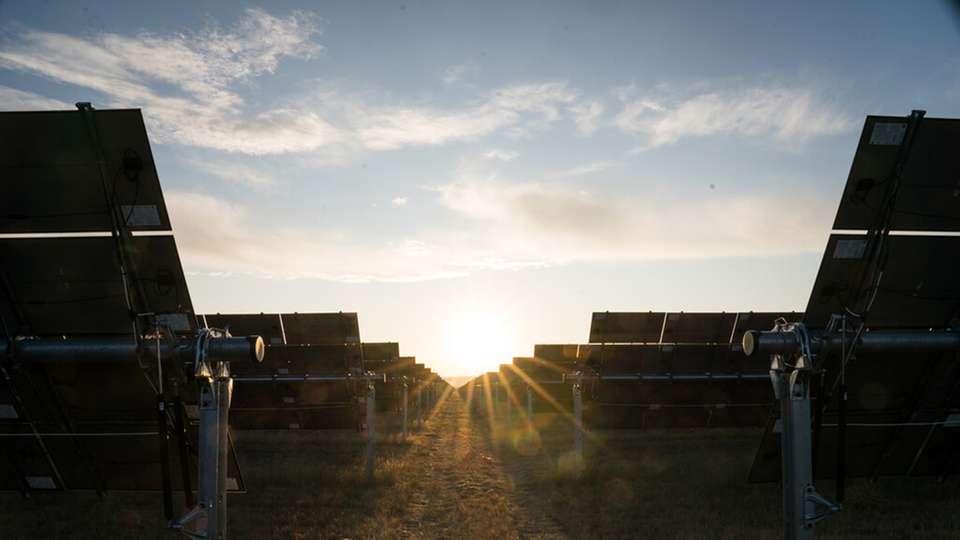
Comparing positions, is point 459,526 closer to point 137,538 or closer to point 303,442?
point 137,538

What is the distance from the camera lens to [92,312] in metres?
7.28

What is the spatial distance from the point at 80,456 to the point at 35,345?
1944 millimetres

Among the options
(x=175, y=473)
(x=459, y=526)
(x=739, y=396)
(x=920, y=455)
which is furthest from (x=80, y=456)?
→ (x=739, y=396)

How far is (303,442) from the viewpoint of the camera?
22.6 meters

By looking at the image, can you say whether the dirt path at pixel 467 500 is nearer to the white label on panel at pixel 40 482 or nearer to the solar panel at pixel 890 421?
the solar panel at pixel 890 421

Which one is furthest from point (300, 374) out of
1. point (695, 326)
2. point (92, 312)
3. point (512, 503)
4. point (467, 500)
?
point (695, 326)

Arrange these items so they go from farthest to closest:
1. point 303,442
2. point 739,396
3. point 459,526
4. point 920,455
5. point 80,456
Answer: point 303,442 < point 739,396 < point 459,526 < point 920,455 < point 80,456

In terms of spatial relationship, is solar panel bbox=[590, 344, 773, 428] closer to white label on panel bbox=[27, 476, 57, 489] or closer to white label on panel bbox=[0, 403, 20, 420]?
white label on panel bbox=[27, 476, 57, 489]

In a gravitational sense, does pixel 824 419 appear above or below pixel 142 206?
below

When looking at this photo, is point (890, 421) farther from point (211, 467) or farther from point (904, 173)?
point (211, 467)

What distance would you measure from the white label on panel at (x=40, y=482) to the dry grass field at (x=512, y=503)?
210 cm

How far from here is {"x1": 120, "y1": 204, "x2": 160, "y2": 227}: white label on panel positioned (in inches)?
263

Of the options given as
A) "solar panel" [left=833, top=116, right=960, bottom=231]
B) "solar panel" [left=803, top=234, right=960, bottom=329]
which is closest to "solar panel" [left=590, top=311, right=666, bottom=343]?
Result: "solar panel" [left=803, top=234, right=960, bottom=329]

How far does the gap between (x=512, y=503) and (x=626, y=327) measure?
593 centimetres
